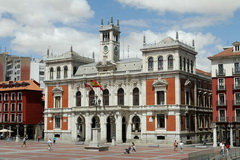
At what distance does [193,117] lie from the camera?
80250 mm

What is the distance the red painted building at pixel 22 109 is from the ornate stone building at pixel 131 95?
1153cm

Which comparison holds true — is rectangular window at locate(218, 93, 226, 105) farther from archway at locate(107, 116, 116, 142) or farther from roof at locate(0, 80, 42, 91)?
roof at locate(0, 80, 42, 91)

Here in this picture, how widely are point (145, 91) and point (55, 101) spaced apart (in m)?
25.3

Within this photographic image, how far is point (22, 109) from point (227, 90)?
57.2 m

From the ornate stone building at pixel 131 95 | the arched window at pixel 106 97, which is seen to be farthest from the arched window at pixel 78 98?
the arched window at pixel 106 97

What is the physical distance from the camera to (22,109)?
102 metres

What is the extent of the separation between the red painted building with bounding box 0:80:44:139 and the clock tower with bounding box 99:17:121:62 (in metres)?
26.7

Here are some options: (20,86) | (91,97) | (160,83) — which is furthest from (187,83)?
(20,86)

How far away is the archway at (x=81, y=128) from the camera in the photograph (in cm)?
8758

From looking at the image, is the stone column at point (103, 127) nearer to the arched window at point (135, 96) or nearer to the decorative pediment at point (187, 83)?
the arched window at point (135, 96)

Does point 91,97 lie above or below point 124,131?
above

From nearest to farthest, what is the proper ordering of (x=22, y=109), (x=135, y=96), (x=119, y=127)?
(x=119, y=127)
(x=135, y=96)
(x=22, y=109)

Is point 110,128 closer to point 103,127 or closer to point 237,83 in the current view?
point 103,127

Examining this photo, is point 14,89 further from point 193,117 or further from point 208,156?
point 208,156
